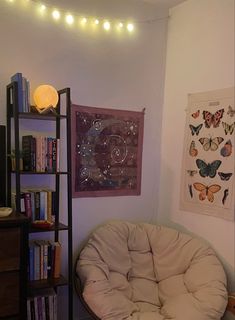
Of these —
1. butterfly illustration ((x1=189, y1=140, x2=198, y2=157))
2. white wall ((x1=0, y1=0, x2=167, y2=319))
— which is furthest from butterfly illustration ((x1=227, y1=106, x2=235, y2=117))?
white wall ((x1=0, y1=0, x2=167, y2=319))

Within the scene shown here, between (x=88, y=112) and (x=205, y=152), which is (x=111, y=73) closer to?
(x=88, y=112)

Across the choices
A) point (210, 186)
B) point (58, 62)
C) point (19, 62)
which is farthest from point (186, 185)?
point (19, 62)

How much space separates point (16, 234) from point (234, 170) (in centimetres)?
160

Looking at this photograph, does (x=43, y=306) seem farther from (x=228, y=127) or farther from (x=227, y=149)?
(x=228, y=127)

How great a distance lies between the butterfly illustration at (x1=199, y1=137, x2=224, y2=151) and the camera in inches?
103

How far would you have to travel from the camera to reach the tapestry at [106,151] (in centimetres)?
282

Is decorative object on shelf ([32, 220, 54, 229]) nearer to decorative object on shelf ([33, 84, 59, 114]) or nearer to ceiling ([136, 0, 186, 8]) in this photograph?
decorative object on shelf ([33, 84, 59, 114])

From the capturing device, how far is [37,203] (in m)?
2.39

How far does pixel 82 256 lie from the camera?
2609mm

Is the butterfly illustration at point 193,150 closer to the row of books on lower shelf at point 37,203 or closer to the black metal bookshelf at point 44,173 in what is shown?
the black metal bookshelf at point 44,173

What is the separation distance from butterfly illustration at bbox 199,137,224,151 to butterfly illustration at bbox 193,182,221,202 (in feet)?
0.98

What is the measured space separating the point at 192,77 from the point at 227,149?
76cm

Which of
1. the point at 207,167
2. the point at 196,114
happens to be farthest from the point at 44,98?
the point at 207,167

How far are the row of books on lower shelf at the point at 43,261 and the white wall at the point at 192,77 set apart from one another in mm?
1172
